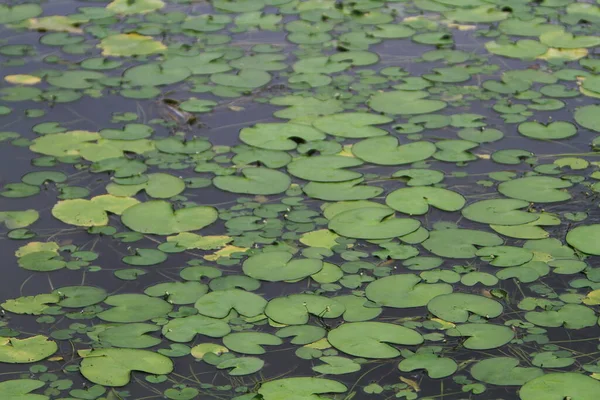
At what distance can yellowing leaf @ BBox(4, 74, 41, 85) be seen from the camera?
19.5 feet

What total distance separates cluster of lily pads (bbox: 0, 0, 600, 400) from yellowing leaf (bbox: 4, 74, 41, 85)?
2 centimetres

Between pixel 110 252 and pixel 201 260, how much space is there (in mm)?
419

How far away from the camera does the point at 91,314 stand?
3.90m

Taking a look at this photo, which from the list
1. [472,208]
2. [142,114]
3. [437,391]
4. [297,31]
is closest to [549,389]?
[437,391]

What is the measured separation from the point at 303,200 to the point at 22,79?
228cm

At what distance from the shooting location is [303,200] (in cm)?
468

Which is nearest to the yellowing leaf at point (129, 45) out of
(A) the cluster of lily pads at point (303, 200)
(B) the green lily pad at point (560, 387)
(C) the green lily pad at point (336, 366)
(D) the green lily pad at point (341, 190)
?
(A) the cluster of lily pads at point (303, 200)

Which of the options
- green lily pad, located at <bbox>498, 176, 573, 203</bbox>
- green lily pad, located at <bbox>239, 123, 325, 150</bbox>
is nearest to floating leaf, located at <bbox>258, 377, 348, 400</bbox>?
green lily pad, located at <bbox>498, 176, 573, 203</bbox>

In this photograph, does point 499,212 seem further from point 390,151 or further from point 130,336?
point 130,336

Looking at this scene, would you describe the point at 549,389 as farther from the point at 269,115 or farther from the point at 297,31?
the point at 297,31

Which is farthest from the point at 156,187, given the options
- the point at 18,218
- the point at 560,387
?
the point at 560,387

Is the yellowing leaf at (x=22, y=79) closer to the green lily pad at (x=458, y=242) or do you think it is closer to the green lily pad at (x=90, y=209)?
the green lily pad at (x=90, y=209)

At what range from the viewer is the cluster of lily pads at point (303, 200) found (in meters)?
3.63

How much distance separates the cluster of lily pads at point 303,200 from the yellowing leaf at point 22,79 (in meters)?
0.02
